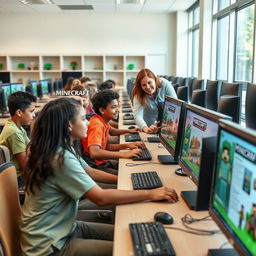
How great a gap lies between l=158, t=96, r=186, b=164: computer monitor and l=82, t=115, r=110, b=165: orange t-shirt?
0.47 m

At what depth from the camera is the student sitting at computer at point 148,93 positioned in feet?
10.8

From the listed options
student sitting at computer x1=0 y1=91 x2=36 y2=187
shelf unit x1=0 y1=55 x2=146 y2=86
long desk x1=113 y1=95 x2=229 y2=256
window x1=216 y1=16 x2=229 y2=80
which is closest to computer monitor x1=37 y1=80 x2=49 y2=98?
shelf unit x1=0 y1=55 x2=146 y2=86

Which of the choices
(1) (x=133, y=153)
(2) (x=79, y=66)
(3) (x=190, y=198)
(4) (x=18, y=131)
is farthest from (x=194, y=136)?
(2) (x=79, y=66)

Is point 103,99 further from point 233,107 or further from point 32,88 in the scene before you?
point 32,88

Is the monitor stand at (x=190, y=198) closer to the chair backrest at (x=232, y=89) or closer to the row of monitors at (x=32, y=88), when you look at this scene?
the chair backrest at (x=232, y=89)

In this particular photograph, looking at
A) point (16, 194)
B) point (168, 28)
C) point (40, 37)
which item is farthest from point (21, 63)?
point (16, 194)

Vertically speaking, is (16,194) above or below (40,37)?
below

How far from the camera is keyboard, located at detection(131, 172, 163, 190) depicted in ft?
5.97

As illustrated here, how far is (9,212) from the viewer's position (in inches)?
60.6

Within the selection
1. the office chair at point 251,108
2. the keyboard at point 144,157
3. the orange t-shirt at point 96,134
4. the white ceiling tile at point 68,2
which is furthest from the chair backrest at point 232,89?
the white ceiling tile at point 68,2

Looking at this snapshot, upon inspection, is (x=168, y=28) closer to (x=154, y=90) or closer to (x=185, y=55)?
(x=185, y=55)

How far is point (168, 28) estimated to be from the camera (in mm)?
10422

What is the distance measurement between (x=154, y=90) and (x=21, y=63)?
8.43 m

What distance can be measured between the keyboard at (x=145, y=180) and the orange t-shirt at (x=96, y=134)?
2.02 ft
